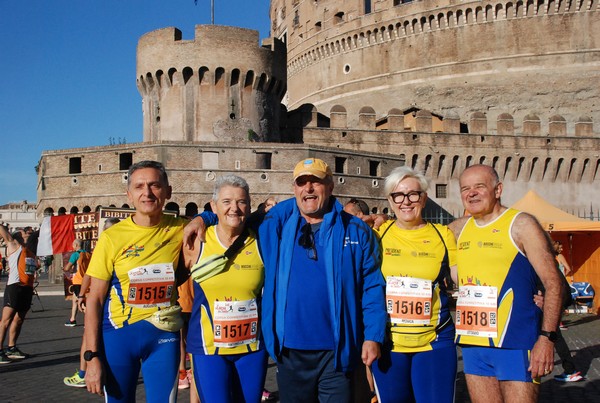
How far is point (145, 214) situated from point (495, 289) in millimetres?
1772

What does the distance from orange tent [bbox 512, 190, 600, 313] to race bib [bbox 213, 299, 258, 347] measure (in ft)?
27.5

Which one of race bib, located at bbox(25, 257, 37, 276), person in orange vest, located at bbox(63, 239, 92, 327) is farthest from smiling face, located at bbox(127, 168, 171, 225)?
race bib, located at bbox(25, 257, 37, 276)

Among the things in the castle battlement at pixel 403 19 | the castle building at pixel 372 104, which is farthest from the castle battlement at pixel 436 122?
the castle battlement at pixel 403 19

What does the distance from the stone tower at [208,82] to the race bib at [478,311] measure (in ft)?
72.1

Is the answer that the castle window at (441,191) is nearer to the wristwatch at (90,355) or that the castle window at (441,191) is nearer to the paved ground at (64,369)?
the paved ground at (64,369)

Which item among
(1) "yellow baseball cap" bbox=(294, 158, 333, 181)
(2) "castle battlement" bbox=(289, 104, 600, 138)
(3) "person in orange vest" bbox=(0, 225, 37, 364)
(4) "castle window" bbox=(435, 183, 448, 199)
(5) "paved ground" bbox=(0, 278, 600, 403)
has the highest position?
(2) "castle battlement" bbox=(289, 104, 600, 138)

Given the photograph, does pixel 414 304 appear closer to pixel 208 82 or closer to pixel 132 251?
pixel 132 251

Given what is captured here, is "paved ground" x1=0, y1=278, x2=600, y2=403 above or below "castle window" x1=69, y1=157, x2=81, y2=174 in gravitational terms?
below

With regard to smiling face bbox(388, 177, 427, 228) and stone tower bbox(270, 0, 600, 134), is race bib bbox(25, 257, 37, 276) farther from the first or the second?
stone tower bbox(270, 0, 600, 134)

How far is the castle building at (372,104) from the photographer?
22.0 metres

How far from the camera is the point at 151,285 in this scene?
2.86 meters

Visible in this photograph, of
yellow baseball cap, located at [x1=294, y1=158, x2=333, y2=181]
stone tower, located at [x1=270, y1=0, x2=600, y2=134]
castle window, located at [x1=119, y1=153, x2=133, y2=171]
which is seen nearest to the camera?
yellow baseball cap, located at [x1=294, y1=158, x2=333, y2=181]

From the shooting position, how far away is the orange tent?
9906mm

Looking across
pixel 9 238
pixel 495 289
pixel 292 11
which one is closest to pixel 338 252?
pixel 495 289
